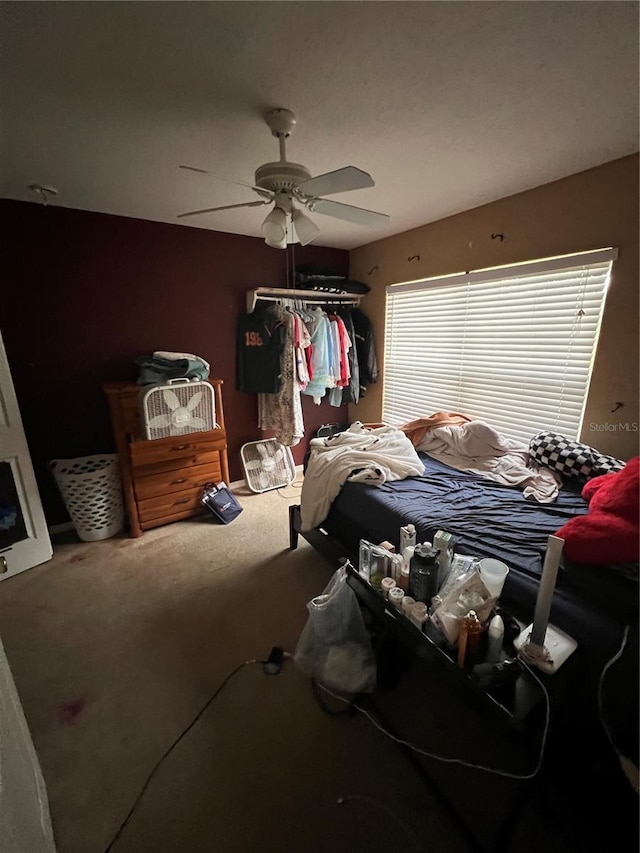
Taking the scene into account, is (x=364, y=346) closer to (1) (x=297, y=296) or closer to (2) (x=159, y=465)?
(1) (x=297, y=296)

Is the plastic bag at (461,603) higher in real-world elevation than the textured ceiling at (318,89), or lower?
lower

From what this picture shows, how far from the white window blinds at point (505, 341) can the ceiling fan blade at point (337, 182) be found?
4.77 feet

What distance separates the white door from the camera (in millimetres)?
2018

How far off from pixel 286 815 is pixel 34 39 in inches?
95.5

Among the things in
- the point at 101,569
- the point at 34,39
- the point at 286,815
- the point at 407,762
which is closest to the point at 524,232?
the point at 34,39

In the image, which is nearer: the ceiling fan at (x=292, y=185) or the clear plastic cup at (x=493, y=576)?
the clear plastic cup at (x=493, y=576)

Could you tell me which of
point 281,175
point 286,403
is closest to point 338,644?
point 281,175

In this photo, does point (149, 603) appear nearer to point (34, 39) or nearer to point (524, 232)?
point (34, 39)

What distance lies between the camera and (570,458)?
1853 mm

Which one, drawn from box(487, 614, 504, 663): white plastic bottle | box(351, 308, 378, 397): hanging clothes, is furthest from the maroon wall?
box(487, 614, 504, 663): white plastic bottle

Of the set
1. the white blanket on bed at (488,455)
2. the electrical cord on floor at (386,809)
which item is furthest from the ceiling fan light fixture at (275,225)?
the electrical cord on floor at (386,809)
